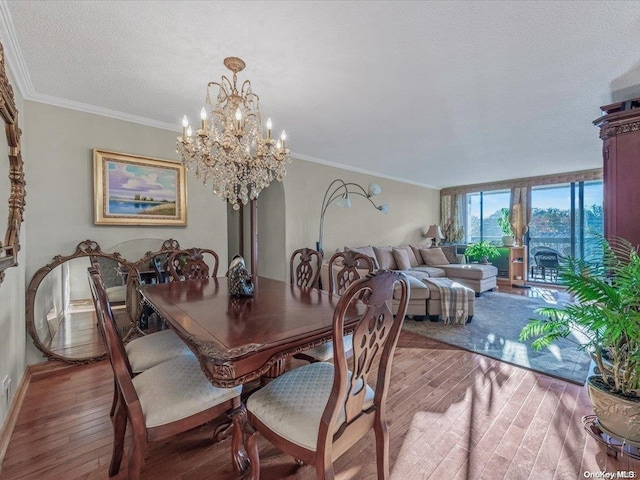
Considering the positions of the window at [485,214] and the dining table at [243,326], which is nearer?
the dining table at [243,326]

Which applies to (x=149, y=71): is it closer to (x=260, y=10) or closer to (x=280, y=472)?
(x=260, y=10)

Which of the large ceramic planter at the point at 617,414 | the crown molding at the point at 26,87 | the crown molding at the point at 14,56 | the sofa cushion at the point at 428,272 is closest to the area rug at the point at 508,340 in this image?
the large ceramic planter at the point at 617,414

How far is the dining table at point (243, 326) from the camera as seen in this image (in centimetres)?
104

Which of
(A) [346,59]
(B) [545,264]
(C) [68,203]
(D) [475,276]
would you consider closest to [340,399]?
(A) [346,59]

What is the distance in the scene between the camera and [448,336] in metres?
3.18

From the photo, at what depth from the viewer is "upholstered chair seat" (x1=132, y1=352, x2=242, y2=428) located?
1.20 metres

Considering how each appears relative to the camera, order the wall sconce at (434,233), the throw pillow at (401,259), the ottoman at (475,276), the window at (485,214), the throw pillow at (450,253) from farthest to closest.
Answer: the window at (485,214)
the wall sconce at (434,233)
the throw pillow at (450,253)
the throw pillow at (401,259)
the ottoman at (475,276)

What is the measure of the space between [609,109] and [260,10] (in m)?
2.69

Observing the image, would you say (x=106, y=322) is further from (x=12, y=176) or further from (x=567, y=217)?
(x=567, y=217)

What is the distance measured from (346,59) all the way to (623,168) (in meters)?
2.27

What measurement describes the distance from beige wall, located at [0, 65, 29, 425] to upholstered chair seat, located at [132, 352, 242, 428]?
107 cm

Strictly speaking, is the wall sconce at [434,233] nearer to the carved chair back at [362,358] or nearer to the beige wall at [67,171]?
the beige wall at [67,171]

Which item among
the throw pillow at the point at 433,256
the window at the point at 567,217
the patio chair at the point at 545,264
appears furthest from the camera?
the throw pillow at the point at 433,256

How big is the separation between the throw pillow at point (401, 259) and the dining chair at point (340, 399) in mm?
4355
